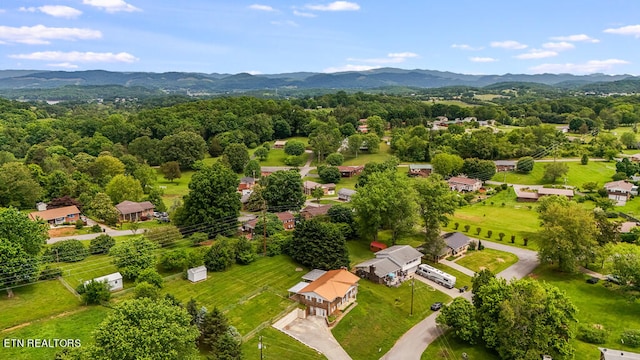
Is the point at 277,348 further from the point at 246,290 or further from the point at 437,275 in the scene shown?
the point at 437,275

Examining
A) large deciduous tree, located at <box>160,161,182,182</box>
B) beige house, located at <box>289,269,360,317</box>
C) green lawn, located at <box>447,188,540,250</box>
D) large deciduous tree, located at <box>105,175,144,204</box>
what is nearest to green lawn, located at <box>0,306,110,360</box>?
beige house, located at <box>289,269,360,317</box>

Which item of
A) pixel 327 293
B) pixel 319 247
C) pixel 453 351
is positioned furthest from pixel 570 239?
pixel 327 293

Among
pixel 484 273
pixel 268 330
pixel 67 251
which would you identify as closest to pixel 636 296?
pixel 484 273

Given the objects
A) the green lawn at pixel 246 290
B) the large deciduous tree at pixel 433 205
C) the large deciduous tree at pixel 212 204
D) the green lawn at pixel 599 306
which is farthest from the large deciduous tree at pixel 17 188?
the green lawn at pixel 599 306

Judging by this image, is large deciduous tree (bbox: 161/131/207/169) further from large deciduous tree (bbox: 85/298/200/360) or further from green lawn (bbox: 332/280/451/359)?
large deciduous tree (bbox: 85/298/200/360)

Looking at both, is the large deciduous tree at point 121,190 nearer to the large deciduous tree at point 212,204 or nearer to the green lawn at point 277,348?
the large deciduous tree at point 212,204

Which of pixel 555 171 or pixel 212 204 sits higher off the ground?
pixel 212 204

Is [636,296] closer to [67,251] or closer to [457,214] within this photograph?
[457,214]
